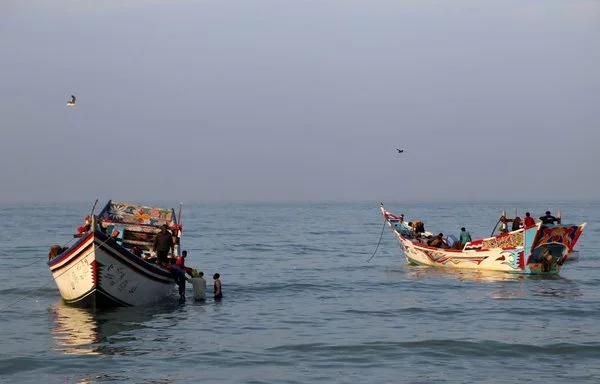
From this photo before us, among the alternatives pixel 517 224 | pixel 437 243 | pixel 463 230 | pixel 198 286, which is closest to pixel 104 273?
pixel 198 286

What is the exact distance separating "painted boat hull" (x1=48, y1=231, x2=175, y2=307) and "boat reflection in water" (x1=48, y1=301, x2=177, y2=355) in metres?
0.28

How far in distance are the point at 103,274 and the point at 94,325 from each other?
1.36 metres

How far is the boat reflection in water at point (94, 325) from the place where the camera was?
18.8m

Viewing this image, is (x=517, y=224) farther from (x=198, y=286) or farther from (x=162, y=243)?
(x=162, y=243)

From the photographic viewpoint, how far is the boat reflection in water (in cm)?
1881

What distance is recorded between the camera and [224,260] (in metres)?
45.1

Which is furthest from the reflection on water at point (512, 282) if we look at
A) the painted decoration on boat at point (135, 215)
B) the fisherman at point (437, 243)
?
the painted decoration on boat at point (135, 215)

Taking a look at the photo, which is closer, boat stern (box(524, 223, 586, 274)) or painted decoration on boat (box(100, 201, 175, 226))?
A: painted decoration on boat (box(100, 201, 175, 226))

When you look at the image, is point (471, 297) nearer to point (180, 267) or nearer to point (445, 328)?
point (445, 328)

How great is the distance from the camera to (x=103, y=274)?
71.8 feet

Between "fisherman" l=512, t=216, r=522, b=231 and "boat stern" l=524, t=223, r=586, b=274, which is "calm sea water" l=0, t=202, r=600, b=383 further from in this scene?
"fisherman" l=512, t=216, r=522, b=231

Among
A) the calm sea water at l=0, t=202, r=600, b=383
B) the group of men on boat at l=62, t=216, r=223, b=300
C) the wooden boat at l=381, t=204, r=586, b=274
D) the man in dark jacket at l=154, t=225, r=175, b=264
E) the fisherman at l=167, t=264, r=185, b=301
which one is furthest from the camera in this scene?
the wooden boat at l=381, t=204, r=586, b=274

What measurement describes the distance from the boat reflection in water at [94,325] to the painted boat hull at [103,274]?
28cm

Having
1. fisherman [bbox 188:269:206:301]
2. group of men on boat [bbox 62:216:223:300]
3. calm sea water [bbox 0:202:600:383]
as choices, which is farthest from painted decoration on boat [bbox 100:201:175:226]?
calm sea water [bbox 0:202:600:383]
